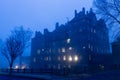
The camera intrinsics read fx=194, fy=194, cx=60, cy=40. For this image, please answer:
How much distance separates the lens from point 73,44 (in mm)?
60562

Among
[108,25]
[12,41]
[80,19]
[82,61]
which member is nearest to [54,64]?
[82,61]

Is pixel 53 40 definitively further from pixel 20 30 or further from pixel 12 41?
pixel 12 41

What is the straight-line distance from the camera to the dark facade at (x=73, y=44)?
188 ft

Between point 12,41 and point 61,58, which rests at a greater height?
point 12,41

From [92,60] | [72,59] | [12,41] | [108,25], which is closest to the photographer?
[108,25]

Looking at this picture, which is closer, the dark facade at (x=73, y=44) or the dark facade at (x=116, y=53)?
the dark facade at (x=116, y=53)

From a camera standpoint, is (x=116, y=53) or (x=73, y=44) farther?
(x=73, y=44)

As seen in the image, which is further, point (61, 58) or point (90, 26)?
point (61, 58)

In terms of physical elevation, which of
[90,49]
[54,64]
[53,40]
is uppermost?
[53,40]

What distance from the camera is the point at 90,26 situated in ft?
194

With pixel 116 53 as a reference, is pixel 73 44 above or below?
above

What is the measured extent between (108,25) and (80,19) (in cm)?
3441

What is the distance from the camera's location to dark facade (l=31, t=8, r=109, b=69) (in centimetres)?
5731

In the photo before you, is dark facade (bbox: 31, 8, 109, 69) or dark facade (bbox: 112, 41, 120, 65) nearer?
dark facade (bbox: 112, 41, 120, 65)
